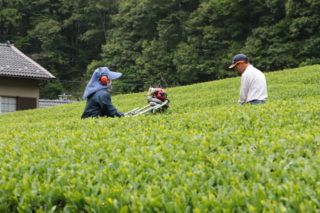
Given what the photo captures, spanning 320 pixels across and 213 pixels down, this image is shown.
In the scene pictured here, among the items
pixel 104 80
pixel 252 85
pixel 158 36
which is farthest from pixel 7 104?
pixel 158 36

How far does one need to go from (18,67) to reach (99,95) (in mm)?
22037

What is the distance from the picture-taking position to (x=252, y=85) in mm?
8672

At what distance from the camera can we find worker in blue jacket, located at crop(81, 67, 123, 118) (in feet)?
27.7

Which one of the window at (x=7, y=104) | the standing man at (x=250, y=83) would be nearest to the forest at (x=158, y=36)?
the window at (x=7, y=104)

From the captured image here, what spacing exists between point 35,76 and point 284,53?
24.2 metres

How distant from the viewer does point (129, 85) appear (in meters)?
49.0

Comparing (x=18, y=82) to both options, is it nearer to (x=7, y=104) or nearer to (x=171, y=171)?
(x=7, y=104)

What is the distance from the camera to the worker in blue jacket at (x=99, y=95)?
8453 millimetres

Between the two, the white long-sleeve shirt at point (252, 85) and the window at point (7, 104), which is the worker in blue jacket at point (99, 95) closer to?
the white long-sleeve shirt at point (252, 85)

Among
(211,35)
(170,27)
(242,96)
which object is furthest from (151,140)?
(170,27)

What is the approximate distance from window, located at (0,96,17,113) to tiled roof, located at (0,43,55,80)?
2.19 meters

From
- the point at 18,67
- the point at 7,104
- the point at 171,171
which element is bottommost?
the point at 7,104

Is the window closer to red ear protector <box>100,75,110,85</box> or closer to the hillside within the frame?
red ear protector <box>100,75,110,85</box>

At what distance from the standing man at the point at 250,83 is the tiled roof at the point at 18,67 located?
2200 centimetres
